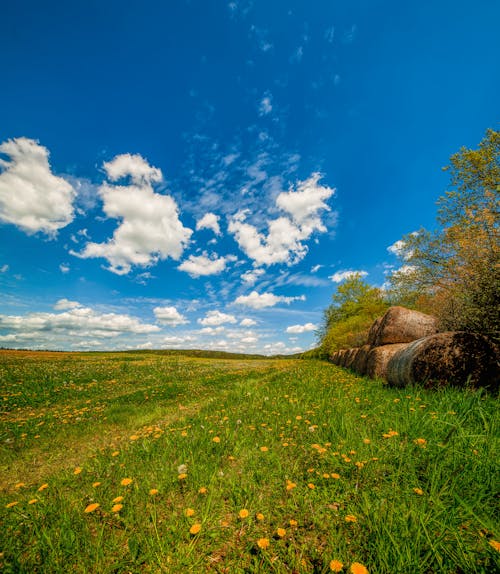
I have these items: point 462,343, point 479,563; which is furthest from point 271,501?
point 462,343

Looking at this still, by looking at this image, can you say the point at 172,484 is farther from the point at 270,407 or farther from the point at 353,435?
the point at 270,407

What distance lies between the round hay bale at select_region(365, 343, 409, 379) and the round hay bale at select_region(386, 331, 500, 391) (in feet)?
11.2

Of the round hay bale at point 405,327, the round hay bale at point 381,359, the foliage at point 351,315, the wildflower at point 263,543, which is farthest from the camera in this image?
the foliage at point 351,315

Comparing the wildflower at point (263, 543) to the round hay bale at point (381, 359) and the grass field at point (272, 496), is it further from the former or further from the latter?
the round hay bale at point (381, 359)

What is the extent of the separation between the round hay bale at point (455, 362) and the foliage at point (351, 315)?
19.4m

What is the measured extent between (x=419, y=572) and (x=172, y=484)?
288 centimetres

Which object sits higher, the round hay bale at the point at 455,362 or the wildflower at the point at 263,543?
the round hay bale at the point at 455,362

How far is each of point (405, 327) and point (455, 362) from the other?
5447mm

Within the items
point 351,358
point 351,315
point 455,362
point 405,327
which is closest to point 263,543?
point 455,362

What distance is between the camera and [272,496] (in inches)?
124

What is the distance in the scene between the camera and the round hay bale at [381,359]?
11148 millimetres

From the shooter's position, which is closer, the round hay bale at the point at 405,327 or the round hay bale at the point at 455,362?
the round hay bale at the point at 455,362

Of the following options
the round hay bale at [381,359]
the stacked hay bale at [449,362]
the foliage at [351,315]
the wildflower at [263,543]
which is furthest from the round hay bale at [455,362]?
the foliage at [351,315]

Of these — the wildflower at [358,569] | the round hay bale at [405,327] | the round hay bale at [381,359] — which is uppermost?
the round hay bale at [405,327]
